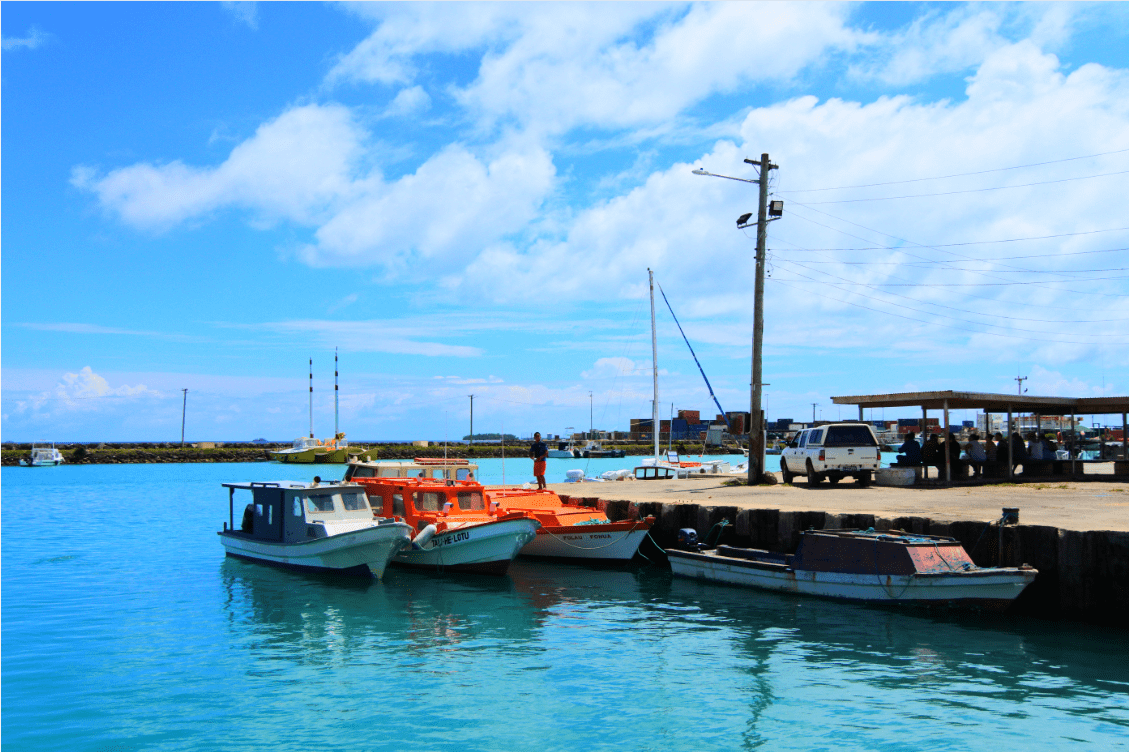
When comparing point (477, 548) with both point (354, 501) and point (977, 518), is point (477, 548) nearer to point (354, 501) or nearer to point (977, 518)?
point (354, 501)

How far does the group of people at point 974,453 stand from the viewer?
91.1 feet

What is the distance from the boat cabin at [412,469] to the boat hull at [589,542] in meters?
2.84

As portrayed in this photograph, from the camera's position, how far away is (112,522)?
36625mm

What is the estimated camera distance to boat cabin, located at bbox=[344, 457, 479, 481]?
2402cm

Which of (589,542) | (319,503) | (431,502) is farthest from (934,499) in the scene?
(319,503)

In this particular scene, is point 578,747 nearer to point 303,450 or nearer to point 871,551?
point 871,551

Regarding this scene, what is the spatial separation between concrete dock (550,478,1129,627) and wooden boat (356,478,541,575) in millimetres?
4259

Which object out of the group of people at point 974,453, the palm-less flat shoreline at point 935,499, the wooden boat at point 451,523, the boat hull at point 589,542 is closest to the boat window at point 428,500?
the wooden boat at point 451,523

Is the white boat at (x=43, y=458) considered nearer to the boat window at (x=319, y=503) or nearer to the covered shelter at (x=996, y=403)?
the boat window at (x=319, y=503)

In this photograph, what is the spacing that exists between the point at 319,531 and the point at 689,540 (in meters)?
9.19

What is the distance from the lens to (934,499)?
2173cm

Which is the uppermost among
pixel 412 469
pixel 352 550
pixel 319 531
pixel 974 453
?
pixel 974 453

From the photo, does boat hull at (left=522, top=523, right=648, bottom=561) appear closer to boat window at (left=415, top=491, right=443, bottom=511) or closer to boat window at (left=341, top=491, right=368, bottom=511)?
boat window at (left=415, top=491, right=443, bottom=511)

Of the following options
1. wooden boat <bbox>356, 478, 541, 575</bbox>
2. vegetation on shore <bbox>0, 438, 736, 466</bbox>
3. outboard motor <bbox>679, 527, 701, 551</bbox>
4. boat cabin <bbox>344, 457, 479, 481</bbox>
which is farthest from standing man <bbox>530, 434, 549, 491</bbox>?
vegetation on shore <bbox>0, 438, 736, 466</bbox>
